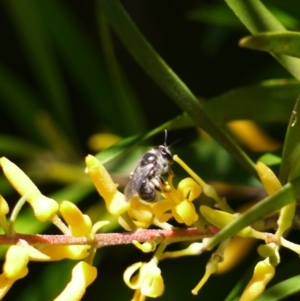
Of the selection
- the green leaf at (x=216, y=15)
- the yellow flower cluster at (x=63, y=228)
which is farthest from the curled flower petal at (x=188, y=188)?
the green leaf at (x=216, y=15)

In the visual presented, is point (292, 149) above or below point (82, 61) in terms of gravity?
below

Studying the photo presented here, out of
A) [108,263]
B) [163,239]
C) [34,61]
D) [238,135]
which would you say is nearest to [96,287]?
[108,263]

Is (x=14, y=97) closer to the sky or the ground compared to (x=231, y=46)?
closer to the sky

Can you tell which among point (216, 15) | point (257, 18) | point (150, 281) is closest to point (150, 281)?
point (150, 281)

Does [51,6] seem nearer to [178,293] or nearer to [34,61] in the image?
[34,61]

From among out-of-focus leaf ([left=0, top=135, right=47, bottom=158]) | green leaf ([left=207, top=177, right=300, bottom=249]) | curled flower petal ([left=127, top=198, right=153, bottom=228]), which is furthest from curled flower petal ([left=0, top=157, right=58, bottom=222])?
out-of-focus leaf ([left=0, top=135, right=47, bottom=158])

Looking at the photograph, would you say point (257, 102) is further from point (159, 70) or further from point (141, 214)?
point (141, 214)

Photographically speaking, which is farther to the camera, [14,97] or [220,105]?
[14,97]
